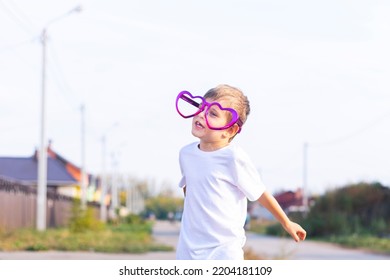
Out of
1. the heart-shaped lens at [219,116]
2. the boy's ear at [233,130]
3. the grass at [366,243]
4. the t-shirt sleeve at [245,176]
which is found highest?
the heart-shaped lens at [219,116]

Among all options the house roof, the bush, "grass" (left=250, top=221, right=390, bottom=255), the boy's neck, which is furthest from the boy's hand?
the house roof

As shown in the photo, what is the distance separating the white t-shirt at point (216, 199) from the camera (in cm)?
298

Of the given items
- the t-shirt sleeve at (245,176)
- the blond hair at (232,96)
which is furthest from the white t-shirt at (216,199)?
the blond hair at (232,96)

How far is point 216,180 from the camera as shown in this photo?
2.99 metres

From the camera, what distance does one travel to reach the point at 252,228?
125ft

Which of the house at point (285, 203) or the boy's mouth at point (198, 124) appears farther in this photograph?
the house at point (285, 203)

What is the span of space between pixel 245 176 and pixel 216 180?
92 mm

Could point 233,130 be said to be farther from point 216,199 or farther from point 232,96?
point 216,199

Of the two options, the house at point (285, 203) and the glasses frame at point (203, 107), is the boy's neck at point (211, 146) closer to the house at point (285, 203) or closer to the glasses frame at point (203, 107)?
the glasses frame at point (203, 107)

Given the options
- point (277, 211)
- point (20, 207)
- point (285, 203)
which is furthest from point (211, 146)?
point (20, 207)
